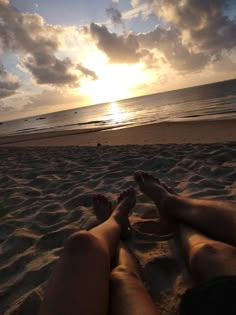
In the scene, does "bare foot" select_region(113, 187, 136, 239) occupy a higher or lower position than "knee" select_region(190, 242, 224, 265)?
lower

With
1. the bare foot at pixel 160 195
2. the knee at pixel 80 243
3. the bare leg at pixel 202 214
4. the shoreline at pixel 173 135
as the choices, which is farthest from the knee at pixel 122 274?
the shoreline at pixel 173 135

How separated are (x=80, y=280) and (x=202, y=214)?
0.96m

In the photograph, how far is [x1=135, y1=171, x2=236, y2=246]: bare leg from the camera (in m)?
1.53

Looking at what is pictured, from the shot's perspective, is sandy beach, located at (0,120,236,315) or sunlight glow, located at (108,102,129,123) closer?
sandy beach, located at (0,120,236,315)

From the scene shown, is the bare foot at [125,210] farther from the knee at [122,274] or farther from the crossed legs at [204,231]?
the knee at [122,274]

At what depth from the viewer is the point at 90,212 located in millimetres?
2645

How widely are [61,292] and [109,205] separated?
1.52 m

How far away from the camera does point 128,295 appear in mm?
1163

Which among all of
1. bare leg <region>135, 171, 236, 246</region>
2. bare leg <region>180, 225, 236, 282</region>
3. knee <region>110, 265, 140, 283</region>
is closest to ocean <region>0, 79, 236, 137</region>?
bare leg <region>135, 171, 236, 246</region>

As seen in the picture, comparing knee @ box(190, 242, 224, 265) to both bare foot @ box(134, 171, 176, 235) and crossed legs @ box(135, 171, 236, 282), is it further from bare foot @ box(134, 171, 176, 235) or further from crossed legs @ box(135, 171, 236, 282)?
bare foot @ box(134, 171, 176, 235)

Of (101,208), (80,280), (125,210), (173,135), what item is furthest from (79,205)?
(173,135)

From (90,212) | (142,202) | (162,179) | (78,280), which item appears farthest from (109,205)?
(78,280)

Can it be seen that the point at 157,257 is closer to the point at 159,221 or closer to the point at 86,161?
the point at 159,221

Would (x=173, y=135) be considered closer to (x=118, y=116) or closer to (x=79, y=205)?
(x=79, y=205)
